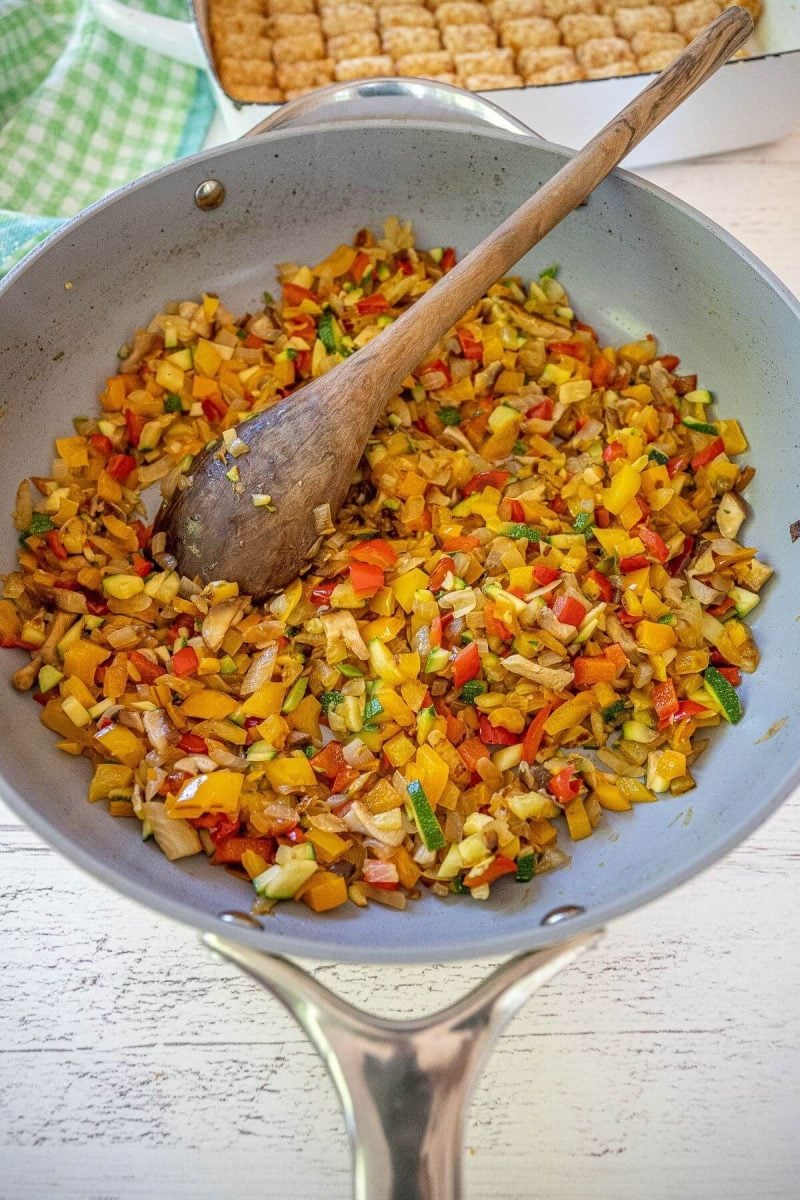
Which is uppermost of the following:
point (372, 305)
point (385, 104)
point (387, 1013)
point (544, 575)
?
point (385, 104)

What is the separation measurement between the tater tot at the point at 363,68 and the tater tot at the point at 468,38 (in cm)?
14

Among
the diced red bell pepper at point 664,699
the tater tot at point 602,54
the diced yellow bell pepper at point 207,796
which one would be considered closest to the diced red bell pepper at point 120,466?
the diced yellow bell pepper at point 207,796

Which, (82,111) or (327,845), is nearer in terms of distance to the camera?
(327,845)

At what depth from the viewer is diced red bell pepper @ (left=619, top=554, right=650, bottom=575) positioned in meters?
1.42

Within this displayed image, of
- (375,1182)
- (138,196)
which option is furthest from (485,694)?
(138,196)

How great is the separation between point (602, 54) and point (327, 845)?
65.4 inches

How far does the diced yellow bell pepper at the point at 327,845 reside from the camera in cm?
125

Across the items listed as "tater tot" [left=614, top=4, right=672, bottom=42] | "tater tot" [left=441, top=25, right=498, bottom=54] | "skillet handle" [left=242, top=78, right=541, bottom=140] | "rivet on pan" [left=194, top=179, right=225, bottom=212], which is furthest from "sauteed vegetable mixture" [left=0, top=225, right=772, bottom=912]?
"tater tot" [left=614, top=4, right=672, bottom=42]

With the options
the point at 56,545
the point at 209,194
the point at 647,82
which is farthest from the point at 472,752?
the point at 647,82

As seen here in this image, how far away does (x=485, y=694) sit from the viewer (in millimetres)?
1358

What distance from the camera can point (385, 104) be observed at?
5.46ft

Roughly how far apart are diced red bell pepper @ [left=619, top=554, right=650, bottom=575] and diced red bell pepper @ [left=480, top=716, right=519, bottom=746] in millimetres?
280

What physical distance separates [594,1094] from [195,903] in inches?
→ 21.9

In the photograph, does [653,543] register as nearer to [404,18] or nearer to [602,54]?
[602,54]
